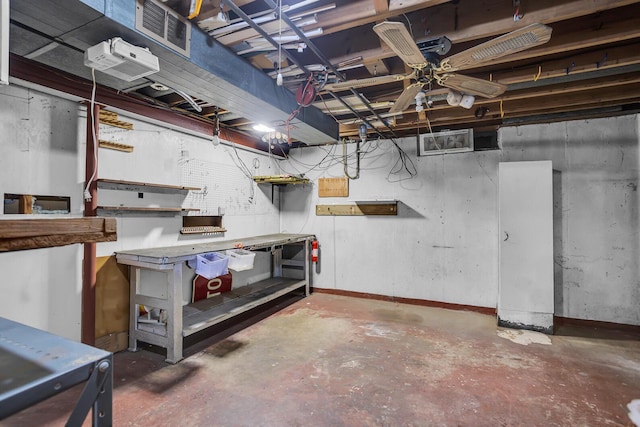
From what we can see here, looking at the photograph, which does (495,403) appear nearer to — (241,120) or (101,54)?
(101,54)

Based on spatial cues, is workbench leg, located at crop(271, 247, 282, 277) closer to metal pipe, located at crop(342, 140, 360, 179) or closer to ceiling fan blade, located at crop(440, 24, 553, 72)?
metal pipe, located at crop(342, 140, 360, 179)

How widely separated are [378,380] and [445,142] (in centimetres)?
328

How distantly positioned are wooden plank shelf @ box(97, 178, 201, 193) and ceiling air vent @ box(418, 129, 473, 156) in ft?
10.2

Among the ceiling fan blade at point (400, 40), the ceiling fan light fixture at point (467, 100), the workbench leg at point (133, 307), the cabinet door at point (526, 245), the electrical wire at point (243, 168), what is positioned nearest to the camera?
the ceiling fan blade at point (400, 40)

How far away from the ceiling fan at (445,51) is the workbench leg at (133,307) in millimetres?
2423

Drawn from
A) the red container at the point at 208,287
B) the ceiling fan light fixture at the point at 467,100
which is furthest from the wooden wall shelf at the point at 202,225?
the ceiling fan light fixture at the point at 467,100

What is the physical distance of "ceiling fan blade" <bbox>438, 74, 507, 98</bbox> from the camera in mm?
2248

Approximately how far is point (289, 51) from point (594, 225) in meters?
3.91

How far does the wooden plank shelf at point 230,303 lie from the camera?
3.08 metres

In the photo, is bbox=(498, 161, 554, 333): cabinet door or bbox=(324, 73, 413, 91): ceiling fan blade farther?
bbox=(498, 161, 554, 333): cabinet door

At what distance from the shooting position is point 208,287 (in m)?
3.93

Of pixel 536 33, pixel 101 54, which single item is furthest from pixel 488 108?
pixel 101 54

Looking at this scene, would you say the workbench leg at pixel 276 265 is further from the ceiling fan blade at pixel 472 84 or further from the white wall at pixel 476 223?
the ceiling fan blade at pixel 472 84

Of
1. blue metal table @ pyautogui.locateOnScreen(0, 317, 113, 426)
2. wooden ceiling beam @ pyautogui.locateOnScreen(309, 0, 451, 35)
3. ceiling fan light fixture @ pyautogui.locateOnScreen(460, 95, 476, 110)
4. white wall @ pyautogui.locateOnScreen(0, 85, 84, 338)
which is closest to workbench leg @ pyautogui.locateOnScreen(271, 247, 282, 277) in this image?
white wall @ pyautogui.locateOnScreen(0, 85, 84, 338)
